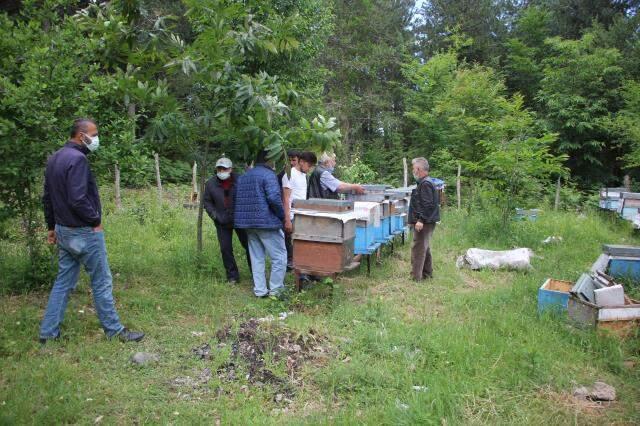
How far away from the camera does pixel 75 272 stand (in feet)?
16.9

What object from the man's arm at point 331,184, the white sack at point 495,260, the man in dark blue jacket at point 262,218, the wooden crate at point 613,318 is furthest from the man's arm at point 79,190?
the white sack at point 495,260

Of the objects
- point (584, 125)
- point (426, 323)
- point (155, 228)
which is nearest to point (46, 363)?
point (426, 323)

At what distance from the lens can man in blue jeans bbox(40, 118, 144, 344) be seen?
15.8 ft

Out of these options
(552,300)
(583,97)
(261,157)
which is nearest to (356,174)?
(261,157)

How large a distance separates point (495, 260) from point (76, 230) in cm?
700

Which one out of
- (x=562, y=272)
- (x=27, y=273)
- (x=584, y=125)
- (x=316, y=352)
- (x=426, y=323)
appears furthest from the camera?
(x=584, y=125)

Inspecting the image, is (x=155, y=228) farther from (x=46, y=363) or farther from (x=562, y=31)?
(x=562, y=31)

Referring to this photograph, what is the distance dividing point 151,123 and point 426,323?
4592 millimetres

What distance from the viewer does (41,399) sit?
3957 mm

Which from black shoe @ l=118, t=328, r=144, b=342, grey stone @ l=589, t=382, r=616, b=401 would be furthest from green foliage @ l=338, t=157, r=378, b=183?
grey stone @ l=589, t=382, r=616, b=401

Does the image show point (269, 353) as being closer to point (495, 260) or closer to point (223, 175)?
point (223, 175)

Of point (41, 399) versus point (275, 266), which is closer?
point (41, 399)

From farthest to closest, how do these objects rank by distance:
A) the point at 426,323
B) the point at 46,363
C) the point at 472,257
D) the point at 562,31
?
the point at 562,31
the point at 472,257
the point at 426,323
the point at 46,363

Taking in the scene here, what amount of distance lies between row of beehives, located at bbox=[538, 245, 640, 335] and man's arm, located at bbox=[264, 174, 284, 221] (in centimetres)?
360
